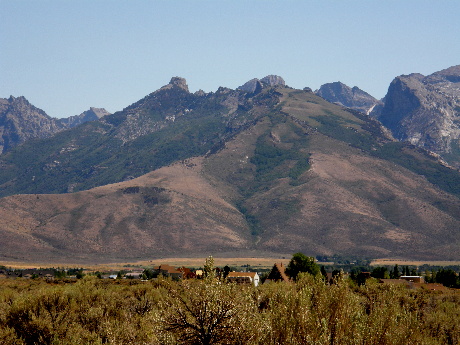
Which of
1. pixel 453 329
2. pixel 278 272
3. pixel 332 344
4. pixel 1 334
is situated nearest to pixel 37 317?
pixel 1 334

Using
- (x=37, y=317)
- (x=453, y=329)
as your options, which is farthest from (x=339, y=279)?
(x=37, y=317)

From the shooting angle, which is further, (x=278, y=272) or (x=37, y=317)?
(x=278, y=272)

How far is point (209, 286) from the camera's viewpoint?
84.1 ft

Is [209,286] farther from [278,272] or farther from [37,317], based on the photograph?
[278,272]

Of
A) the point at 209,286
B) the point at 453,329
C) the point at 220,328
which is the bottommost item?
the point at 453,329

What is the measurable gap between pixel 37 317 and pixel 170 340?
82.3 ft

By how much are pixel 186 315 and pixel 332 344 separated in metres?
6.21

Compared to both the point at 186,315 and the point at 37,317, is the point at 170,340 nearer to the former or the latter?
the point at 186,315

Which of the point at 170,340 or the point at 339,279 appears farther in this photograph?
the point at 339,279

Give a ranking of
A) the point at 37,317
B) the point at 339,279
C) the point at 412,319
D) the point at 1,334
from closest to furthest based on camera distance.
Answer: the point at 412,319, the point at 339,279, the point at 1,334, the point at 37,317

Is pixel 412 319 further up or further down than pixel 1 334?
further up

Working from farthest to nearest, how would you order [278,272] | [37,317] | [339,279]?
[278,272] < [37,317] < [339,279]

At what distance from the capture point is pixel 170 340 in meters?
25.8

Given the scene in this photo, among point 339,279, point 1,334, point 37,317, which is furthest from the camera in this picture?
point 37,317
